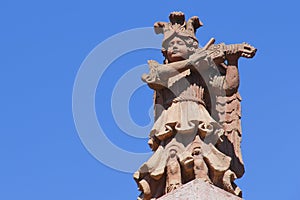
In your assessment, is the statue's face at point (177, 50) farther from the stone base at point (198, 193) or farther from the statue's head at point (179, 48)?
the stone base at point (198, 193)

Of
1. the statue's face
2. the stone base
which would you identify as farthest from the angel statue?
the stone base

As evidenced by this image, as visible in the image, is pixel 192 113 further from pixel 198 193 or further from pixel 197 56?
pixel 198 193

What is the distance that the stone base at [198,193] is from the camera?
13.9m

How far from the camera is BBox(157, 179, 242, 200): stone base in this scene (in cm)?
1391

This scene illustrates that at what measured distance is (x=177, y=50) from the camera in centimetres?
1584

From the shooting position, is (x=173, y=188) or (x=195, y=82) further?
(x=195, y=82)

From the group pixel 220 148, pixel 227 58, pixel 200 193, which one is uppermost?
pixel 227 58

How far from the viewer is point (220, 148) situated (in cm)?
1534

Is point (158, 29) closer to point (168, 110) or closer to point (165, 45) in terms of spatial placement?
point (165, 45)

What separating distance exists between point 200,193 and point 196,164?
2.51 ft

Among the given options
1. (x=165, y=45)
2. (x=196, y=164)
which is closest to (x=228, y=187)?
(x=196, y=164)

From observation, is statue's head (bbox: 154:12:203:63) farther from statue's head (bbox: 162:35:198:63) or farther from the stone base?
the stone base

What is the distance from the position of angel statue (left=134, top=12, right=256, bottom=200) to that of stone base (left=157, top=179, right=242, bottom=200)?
0.27 m

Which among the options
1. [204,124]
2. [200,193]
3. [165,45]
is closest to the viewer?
[200,193]
